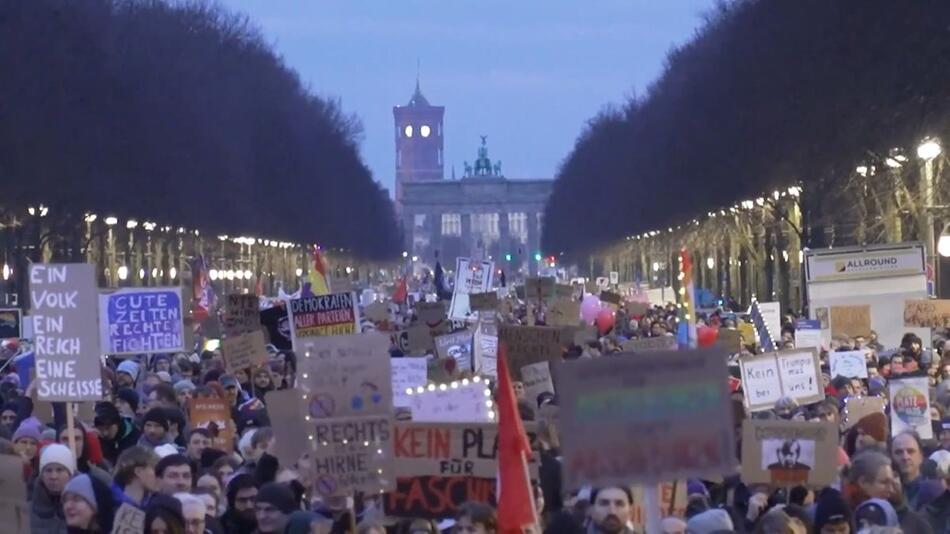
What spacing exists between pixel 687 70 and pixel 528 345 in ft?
197

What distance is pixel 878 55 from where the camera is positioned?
40.4m

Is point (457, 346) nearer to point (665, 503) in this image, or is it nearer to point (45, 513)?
point (45, 513)

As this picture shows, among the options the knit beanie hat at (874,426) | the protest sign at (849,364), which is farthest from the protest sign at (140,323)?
the knit beanie hat at (874,426)

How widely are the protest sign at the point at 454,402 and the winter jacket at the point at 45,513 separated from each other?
2.03 meters

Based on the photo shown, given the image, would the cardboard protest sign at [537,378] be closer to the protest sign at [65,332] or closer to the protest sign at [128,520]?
the protest sign at [65,332]

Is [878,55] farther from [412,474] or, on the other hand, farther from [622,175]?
[622,175]

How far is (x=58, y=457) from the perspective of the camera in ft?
40.0

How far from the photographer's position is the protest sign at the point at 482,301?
3156cm

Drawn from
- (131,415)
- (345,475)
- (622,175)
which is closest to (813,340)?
(131,415)

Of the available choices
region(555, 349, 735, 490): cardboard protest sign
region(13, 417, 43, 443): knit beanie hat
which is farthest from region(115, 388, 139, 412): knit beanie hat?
region(555, 349, 735, 490): cardboard protest sign

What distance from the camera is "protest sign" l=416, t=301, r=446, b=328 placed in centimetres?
3113

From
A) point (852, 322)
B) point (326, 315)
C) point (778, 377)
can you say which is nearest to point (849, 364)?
point (778, 377)

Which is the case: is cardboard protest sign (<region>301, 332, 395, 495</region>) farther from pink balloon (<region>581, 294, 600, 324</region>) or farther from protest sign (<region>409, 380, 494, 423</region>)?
pink balloon (<region>581, 294, 600, 324</region>)

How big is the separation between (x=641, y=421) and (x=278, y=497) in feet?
12.2
